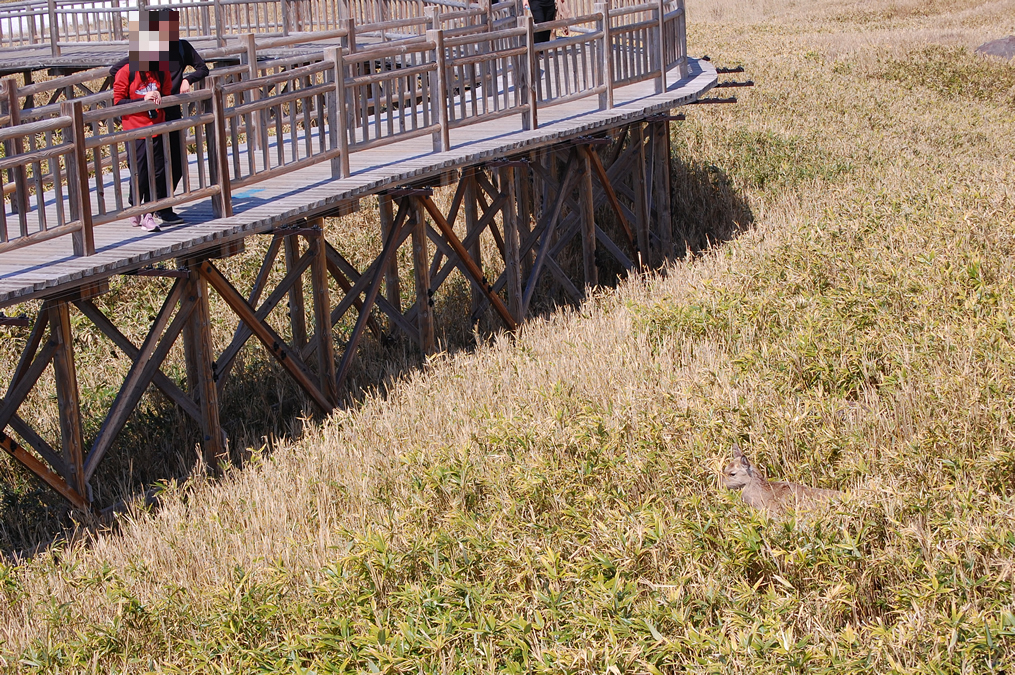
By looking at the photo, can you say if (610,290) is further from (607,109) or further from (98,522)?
(98,522)

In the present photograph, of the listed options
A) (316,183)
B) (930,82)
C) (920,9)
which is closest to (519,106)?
(316,183)

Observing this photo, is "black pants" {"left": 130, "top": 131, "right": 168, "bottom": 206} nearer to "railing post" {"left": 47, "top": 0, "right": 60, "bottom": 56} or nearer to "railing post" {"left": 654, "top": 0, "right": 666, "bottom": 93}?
"railing post" {"left": 654, "top": 0, "right": 666, "bottom": 93}

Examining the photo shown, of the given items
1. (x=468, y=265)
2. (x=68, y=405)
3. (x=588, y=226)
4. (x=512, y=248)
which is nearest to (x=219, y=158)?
(x=68, y=405)

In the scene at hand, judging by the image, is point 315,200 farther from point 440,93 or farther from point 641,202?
point 641,202

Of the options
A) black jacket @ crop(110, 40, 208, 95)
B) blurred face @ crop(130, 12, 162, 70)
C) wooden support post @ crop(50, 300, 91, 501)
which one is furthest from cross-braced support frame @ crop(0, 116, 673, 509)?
blurred face @ crop(130, 12, 162, 70)

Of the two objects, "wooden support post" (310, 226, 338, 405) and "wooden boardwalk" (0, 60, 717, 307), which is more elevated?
"wooden boardwalk" (0, 60, 717, 307)

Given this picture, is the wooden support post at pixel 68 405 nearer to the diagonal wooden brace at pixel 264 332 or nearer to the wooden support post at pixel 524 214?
the diagonal wooden brace at pixel 264 332

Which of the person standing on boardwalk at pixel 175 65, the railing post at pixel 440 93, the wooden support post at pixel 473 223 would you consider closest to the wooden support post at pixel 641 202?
the wooden support post at pixel 473 223

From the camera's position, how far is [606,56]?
489 inches

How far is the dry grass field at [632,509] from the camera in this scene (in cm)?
507

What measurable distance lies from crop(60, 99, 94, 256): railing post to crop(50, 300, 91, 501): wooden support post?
16.3 inches

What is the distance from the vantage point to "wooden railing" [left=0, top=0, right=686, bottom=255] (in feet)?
24.4

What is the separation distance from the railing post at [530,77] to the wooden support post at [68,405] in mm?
5290

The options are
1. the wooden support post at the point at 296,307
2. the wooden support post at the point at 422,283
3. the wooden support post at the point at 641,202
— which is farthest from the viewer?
the wooden support post at the point at 641,202
